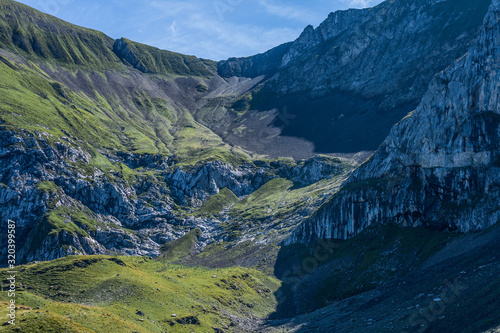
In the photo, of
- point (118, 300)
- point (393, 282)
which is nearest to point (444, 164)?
point (393, 282)

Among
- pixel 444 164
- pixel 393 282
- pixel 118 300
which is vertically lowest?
pixel 393 282

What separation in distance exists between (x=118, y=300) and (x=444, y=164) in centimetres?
10528

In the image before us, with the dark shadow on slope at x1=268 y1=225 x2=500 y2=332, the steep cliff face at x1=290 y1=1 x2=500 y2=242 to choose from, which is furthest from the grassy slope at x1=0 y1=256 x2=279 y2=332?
the steep cliff face at x1=290 y1=1 x2=500 y2=242

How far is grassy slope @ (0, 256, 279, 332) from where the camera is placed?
191ft

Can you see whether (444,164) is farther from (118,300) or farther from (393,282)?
Answer: (118,300)

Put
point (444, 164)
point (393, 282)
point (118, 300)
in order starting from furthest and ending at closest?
point (444, 164), point (393, 282), point (118, 300)

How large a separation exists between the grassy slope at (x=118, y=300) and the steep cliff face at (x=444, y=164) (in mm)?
54055

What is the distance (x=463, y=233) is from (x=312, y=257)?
5750cm

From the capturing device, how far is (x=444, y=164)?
12069 cm

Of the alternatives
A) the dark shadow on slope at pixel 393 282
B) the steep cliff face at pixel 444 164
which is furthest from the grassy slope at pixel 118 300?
the steep cliff face at pixel 444 164

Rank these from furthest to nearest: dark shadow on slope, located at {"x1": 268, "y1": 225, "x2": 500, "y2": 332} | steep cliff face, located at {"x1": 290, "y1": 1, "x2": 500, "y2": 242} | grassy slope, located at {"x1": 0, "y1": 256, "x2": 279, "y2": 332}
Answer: steep cliff face, located at {"x1": 290, "y1": 1, "x2": 500, "y2": 242} < grassy slope, located at {"x1": 0, "y1": 256, "x2": 279, "y2": 332} < dark shadow on slope, located at {"x1": 268, "y1": 225, "x2": 500, "y2": 332}

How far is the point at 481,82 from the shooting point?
116 metres

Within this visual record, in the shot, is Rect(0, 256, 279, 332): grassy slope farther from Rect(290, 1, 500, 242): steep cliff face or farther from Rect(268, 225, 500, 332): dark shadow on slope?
Rect(290, 1, 500, 242): steep cliff face

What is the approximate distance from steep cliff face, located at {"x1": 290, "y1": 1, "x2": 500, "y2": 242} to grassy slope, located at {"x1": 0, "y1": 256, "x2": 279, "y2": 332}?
54055 millimetres
